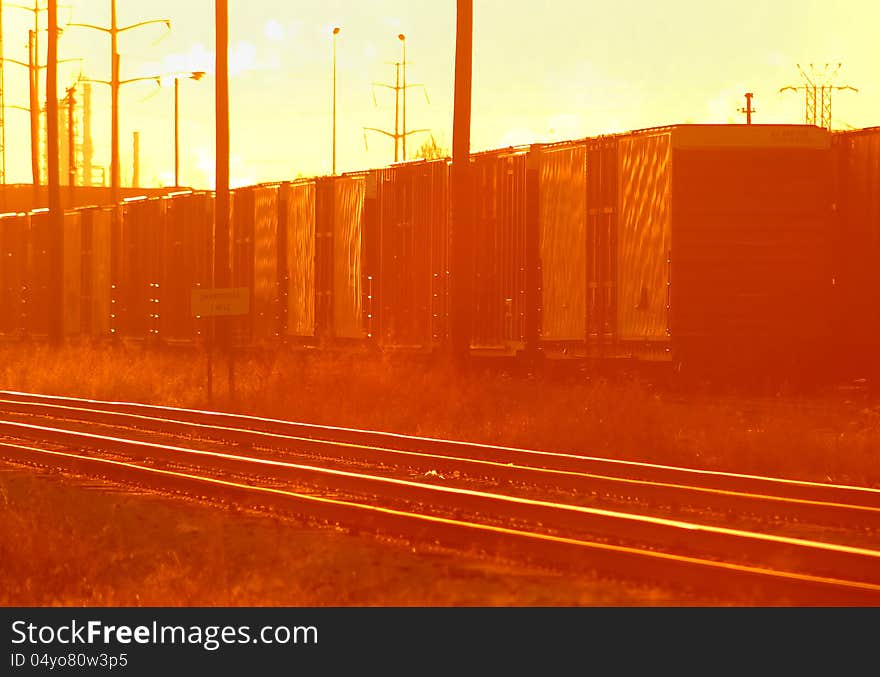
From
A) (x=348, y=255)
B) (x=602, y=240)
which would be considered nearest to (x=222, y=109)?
(x=348, y=255)

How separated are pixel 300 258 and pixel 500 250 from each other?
6748 millimetres

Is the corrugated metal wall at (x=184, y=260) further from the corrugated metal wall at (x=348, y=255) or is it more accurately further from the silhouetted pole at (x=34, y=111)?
the silhouetted pole at (x=34, y=111)

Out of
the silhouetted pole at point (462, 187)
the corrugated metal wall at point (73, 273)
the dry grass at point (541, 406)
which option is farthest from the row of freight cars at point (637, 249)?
Answer: the corrugated metal wall at point (73, 273)

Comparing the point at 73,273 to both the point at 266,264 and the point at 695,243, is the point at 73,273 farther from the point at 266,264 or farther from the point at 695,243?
the point at 695,243

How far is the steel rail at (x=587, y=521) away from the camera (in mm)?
9422

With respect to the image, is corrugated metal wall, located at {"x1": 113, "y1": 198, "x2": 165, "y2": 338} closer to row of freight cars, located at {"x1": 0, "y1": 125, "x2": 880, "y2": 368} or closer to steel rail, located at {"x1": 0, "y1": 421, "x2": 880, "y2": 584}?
row of freight cars, located at {"x1": 0, "y1": 125, "x2": 880, "y2": 368}

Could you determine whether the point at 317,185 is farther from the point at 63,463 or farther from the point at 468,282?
the point at 63,463

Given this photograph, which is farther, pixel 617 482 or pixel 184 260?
pixel 184 260

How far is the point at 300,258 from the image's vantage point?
33.3 m

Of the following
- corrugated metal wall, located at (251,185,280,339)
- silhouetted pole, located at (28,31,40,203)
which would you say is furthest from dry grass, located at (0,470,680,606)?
silhouetted pole, located at (28,31,40,203)

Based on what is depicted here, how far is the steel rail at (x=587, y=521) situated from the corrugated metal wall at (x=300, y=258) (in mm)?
15921

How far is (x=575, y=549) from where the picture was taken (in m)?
10.0
